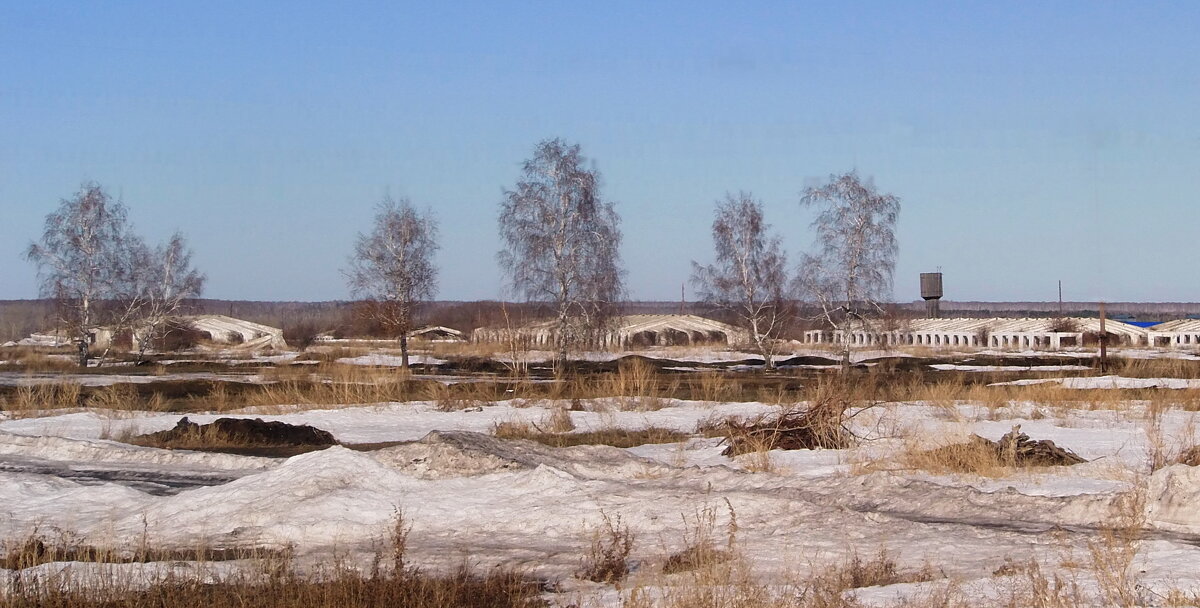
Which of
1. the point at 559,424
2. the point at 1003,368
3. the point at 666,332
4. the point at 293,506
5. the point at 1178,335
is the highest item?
the point at 666,332

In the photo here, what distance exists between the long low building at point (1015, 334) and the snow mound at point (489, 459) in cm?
5840

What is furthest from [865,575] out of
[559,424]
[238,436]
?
[238,436]

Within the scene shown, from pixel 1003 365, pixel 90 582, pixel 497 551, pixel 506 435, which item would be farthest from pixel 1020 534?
pixel 1003 365

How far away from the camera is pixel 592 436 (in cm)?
1725

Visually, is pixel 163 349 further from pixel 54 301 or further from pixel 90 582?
pixel 90 582

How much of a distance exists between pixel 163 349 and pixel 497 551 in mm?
67969

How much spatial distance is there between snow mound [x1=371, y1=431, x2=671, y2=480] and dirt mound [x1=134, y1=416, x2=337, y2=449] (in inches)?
216

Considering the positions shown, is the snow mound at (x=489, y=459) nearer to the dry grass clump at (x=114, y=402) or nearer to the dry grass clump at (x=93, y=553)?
the dry grass clump at (x=93, y=553)

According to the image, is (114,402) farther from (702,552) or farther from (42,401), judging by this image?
(702,552)

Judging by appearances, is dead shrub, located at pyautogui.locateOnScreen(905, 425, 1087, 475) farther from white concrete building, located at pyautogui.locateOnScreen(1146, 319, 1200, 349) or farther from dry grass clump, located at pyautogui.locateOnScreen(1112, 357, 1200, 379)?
white concrete building, located at pyautogui.locateOnScreen(1146, 319, 1200, 349)

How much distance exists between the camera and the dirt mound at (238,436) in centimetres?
1659

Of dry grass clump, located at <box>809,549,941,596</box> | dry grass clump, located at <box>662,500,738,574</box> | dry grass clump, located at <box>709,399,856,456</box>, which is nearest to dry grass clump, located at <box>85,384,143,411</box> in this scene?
dry grass clump, located at <box>709,399,856,456</box>

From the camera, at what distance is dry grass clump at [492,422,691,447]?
16.3 m

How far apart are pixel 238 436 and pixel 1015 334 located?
6887 cm
